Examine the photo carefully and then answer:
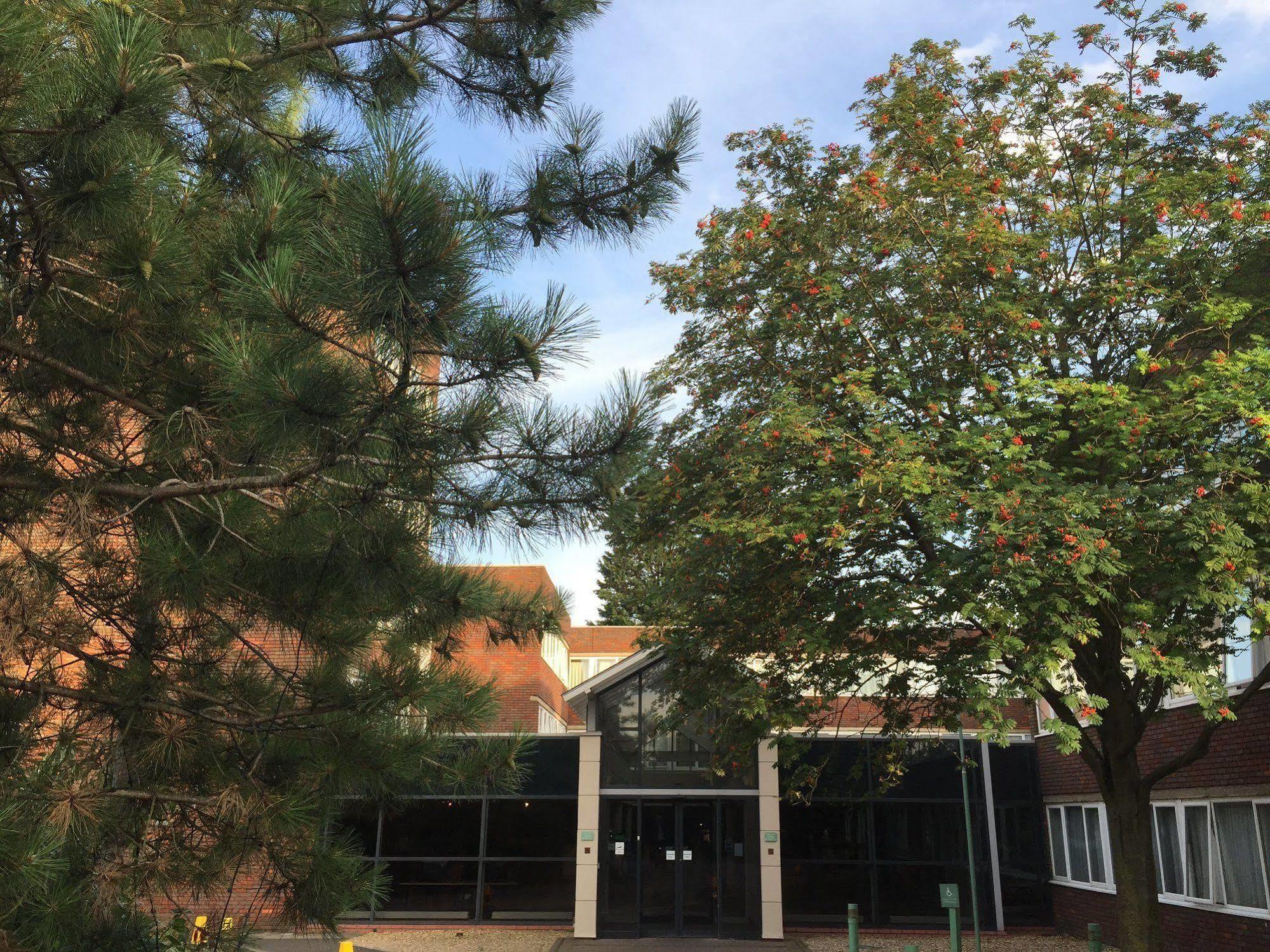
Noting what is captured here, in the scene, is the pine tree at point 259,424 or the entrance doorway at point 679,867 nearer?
the pine tree at point 259,424

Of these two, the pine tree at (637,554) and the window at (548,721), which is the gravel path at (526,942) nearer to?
the pine tree at (637,554)

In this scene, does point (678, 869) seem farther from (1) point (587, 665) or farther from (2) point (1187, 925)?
(1) point (587, 665)

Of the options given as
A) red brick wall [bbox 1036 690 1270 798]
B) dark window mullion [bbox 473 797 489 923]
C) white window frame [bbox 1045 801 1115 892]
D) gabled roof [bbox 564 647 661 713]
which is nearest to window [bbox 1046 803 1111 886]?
white window frame [bbox 1045 801 1115 892]

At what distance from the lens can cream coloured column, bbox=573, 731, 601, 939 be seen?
56.7 ft

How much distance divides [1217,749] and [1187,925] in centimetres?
249

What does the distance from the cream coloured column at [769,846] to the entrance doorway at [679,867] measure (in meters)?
0.23

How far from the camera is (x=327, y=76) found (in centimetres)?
694

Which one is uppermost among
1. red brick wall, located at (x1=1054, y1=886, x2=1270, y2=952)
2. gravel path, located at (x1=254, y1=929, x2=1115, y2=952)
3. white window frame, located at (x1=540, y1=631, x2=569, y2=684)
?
white window frame, located at (x1=540, y1=631, x2=569, y2=684)

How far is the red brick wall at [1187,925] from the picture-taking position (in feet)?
38.8

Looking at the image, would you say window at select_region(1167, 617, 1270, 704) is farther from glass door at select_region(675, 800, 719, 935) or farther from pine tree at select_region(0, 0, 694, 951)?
pine tree at select_region(0, 0, 694, 951)

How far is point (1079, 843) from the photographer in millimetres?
17234

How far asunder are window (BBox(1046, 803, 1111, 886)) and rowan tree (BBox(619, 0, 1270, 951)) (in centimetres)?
637

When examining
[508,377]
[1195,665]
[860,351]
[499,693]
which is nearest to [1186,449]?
[1195,665]

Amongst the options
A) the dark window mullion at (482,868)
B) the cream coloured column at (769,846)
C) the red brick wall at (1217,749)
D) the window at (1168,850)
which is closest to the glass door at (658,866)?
the cream coloured column at (769,846)
